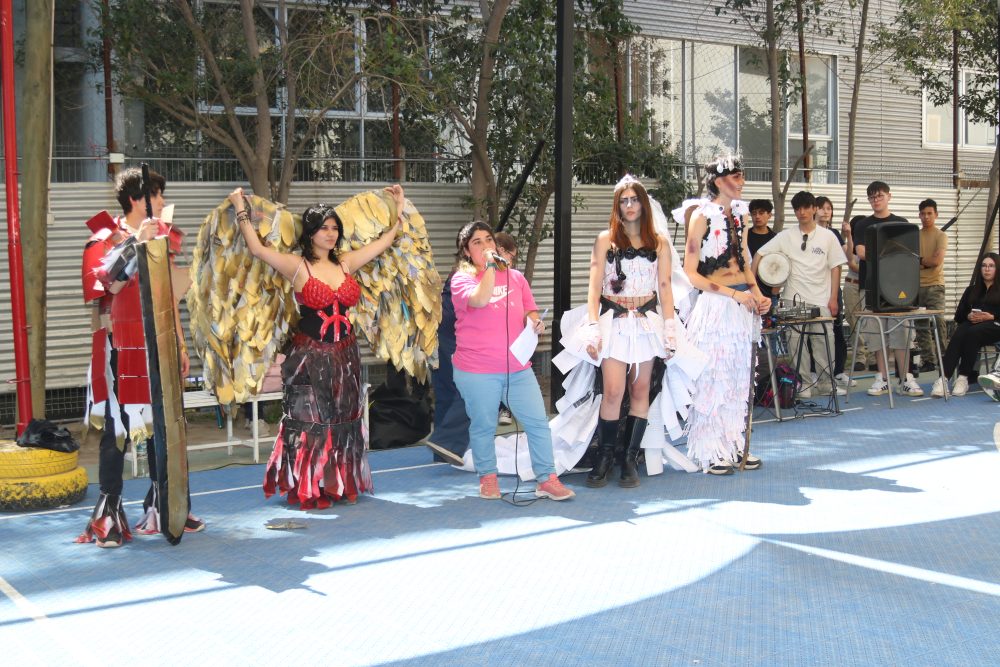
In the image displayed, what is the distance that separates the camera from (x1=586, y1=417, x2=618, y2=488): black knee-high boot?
741 cm

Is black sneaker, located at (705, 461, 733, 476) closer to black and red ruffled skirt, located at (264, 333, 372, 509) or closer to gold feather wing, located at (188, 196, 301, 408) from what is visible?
black and red ruffled skirt, located at (264, 333, 372, 509)

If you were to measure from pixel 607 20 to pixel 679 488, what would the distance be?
21.9ft

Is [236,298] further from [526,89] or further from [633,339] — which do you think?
[526,89]

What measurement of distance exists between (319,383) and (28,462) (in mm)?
1793

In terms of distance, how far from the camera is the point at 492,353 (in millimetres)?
6859

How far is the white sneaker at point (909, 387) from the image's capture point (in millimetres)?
11328

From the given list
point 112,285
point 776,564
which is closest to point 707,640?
point 776,564

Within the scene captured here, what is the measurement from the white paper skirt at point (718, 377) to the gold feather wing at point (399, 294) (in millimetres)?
1794

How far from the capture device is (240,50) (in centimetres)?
1123

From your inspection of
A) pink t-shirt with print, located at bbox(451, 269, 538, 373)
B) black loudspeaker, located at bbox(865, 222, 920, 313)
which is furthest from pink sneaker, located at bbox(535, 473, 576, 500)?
black loudspeaker, located at bbox(865, 222, 920, 313)

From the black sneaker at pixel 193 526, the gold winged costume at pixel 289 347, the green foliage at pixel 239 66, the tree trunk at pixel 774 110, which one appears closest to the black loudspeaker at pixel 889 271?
the tree trunk at pixel 774 110

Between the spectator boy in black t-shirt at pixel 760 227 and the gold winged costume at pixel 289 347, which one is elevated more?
the spectator boy in black t-shirt at pixel 760 227

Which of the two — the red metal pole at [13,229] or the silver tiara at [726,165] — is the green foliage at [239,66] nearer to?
the red metal pole at [13,229]

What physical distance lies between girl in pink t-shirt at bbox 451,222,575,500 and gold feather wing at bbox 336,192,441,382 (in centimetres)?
57
